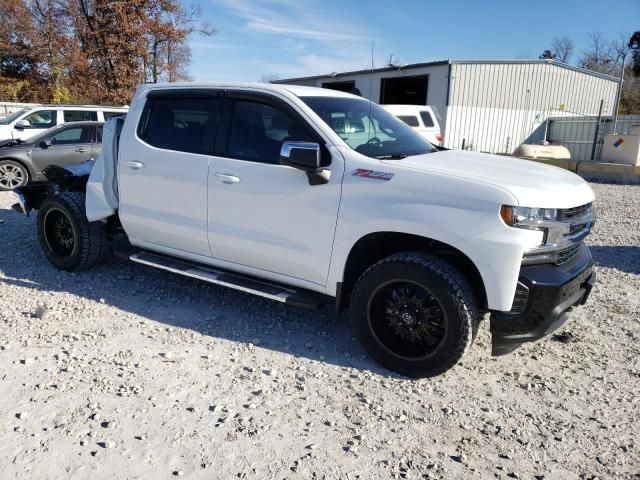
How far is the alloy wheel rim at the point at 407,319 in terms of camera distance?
3480 millimetres

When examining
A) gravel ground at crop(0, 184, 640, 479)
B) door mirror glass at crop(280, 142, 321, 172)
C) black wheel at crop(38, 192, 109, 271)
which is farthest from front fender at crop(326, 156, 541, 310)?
black wheel at crop(38, 192, 109, 271)

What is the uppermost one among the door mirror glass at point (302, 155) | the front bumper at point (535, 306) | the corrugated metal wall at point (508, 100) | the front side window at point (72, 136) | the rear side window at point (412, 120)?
the corrugated metal wall at point (508, 100)

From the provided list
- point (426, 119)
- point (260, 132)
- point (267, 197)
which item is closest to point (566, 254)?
point (267, 197)

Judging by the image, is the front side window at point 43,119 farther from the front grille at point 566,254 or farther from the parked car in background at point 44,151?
the front grille at point 566,254

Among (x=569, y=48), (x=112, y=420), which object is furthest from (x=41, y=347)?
(x=569, y=48)

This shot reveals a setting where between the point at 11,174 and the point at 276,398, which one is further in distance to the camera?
the point at 11,174

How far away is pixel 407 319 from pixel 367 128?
5.07 ft

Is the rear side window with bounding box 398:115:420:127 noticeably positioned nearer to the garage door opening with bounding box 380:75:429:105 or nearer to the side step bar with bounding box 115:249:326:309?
the garage door opening with bounding box 380:75:429:105

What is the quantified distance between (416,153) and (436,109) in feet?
59.4

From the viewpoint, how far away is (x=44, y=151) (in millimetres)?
10703

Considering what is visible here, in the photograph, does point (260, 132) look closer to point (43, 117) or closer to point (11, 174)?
point (11, 174)

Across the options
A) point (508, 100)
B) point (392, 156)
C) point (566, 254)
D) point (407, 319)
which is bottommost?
point (407, 319)

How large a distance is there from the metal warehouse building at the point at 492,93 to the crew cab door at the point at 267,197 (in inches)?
680

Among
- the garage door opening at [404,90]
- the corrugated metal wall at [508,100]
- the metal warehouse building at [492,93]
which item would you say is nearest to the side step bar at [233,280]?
the metal warehouse building at [492,93]
